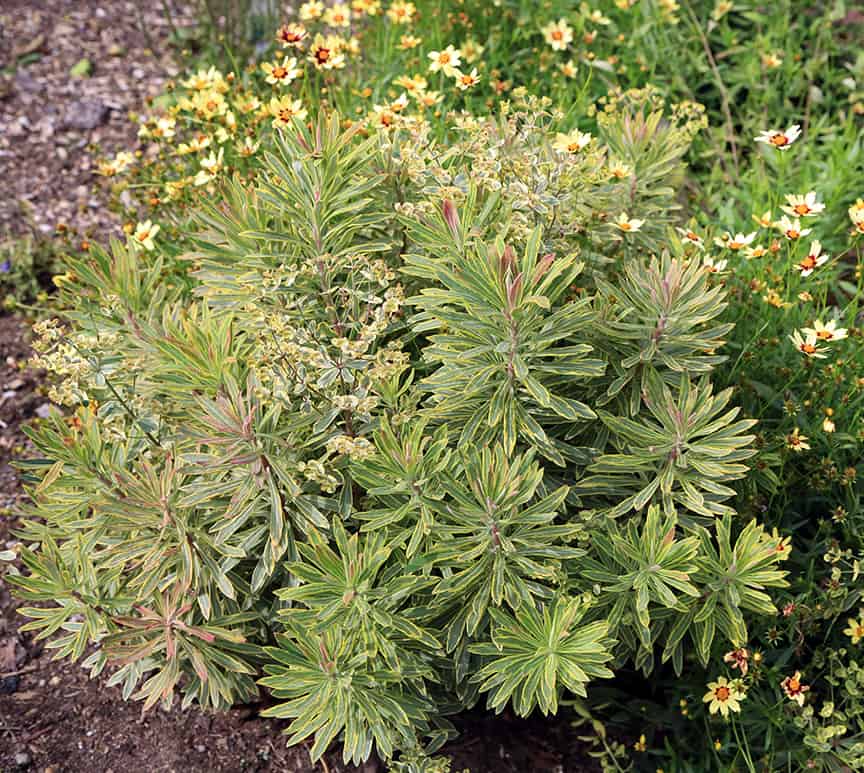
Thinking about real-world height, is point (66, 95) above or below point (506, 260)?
below

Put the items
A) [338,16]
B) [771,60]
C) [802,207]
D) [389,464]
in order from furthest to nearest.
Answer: [771,60], [338,16], [802,207], [389,464]

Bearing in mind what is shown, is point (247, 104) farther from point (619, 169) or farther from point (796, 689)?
point (796, 689)

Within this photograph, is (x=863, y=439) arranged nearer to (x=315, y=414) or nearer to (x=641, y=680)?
(x=641, y=680)

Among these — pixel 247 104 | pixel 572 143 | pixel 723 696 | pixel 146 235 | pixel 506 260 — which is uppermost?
pixel 506 260

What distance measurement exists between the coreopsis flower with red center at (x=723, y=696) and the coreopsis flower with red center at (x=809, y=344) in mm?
902

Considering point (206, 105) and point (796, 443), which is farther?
point (206, 105)

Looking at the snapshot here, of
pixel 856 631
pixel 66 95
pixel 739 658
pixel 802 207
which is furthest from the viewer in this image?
pixel 66 95

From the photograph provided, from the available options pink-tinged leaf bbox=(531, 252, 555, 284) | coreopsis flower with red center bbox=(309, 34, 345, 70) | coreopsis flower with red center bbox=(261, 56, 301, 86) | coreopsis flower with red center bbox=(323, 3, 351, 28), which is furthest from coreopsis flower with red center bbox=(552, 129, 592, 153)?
coreopsis flower with red center bbox=(323, 3, 351, 28)

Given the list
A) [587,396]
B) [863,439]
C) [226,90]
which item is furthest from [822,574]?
[226,90]

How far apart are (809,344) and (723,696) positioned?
97cm

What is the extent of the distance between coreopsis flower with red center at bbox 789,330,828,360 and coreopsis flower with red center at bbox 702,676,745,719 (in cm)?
90

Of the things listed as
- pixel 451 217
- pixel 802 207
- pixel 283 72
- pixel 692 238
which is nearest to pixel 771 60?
pixel 802 207

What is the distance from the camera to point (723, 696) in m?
2.45

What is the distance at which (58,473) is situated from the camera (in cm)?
226
